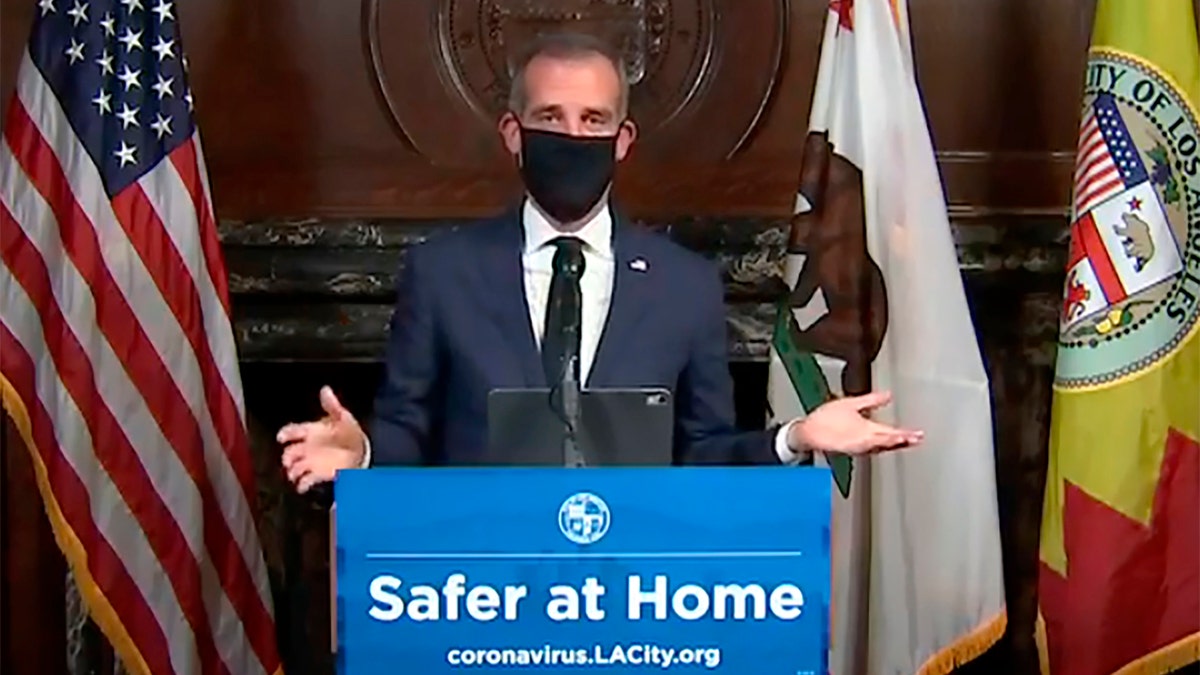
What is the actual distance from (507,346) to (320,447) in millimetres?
296

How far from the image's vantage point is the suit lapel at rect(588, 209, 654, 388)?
1841mm

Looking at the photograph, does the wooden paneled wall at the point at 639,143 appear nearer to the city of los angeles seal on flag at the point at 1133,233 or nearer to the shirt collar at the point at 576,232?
the city of los angeles seal on flag at the point at 1133,233

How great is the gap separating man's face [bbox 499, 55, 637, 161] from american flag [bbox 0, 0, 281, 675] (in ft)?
2.95

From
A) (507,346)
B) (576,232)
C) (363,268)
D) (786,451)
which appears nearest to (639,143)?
(363,268)

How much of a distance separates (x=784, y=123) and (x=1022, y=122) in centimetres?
46

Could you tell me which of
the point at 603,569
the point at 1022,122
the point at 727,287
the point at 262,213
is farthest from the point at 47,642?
the point at 1022,122

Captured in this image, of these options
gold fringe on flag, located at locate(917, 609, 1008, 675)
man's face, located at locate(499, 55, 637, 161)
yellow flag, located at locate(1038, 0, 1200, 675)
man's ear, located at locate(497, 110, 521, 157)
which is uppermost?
man's face, located at locate(499, 55, 637, 161)

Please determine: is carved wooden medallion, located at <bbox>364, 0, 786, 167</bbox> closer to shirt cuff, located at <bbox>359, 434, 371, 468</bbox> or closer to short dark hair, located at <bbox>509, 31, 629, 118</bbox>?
short dark hair, located at <bbox>509, 31, 629, 118</bbox>

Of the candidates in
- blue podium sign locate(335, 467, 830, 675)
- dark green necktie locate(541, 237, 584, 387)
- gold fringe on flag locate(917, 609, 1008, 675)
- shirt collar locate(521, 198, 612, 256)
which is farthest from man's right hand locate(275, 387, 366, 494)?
gold fringe on flag locate(917, 609, 1008, 675)

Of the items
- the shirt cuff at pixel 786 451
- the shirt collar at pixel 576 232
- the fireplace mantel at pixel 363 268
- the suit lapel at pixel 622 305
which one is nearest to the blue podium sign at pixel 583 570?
the shirt cuff at pixel 786 451

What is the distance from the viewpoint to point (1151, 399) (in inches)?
96.6

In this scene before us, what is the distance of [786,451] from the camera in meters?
1.76

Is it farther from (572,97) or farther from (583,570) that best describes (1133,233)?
(583,570)

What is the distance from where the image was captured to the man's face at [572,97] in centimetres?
182
